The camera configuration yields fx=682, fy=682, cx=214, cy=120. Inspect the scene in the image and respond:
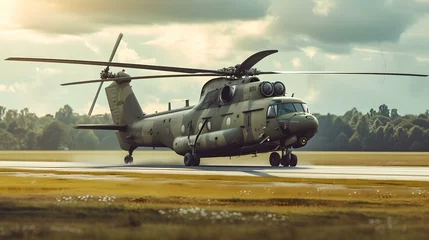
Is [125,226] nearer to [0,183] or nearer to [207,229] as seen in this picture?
[207,229]

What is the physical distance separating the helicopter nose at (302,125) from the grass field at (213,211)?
14.5m

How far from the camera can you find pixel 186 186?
1072 inches

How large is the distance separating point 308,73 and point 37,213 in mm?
30116

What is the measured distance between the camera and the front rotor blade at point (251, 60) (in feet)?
133

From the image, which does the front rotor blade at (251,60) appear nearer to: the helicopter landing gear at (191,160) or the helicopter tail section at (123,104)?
the helicopter landing gear at (191,160)

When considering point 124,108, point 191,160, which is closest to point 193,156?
point 191,160

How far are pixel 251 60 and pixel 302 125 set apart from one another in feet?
18.2

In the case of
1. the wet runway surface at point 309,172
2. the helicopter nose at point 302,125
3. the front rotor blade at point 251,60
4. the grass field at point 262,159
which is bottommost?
the wet runway surface at point 309,172

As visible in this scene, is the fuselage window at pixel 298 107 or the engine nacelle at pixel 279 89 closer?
the fuselage window at pixel 298 107

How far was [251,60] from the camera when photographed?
4459 centimetres

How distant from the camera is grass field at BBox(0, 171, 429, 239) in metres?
14.1

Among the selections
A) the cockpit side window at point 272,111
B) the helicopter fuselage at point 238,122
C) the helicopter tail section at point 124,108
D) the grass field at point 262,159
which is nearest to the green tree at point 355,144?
the grass field at point 262,159

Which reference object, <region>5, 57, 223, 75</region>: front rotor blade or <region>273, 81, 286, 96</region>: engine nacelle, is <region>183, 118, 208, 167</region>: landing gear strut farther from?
<region>273, 81, 286, 96</region>: engine nacelle

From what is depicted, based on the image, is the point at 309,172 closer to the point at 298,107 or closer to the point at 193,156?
the point at 298,107
